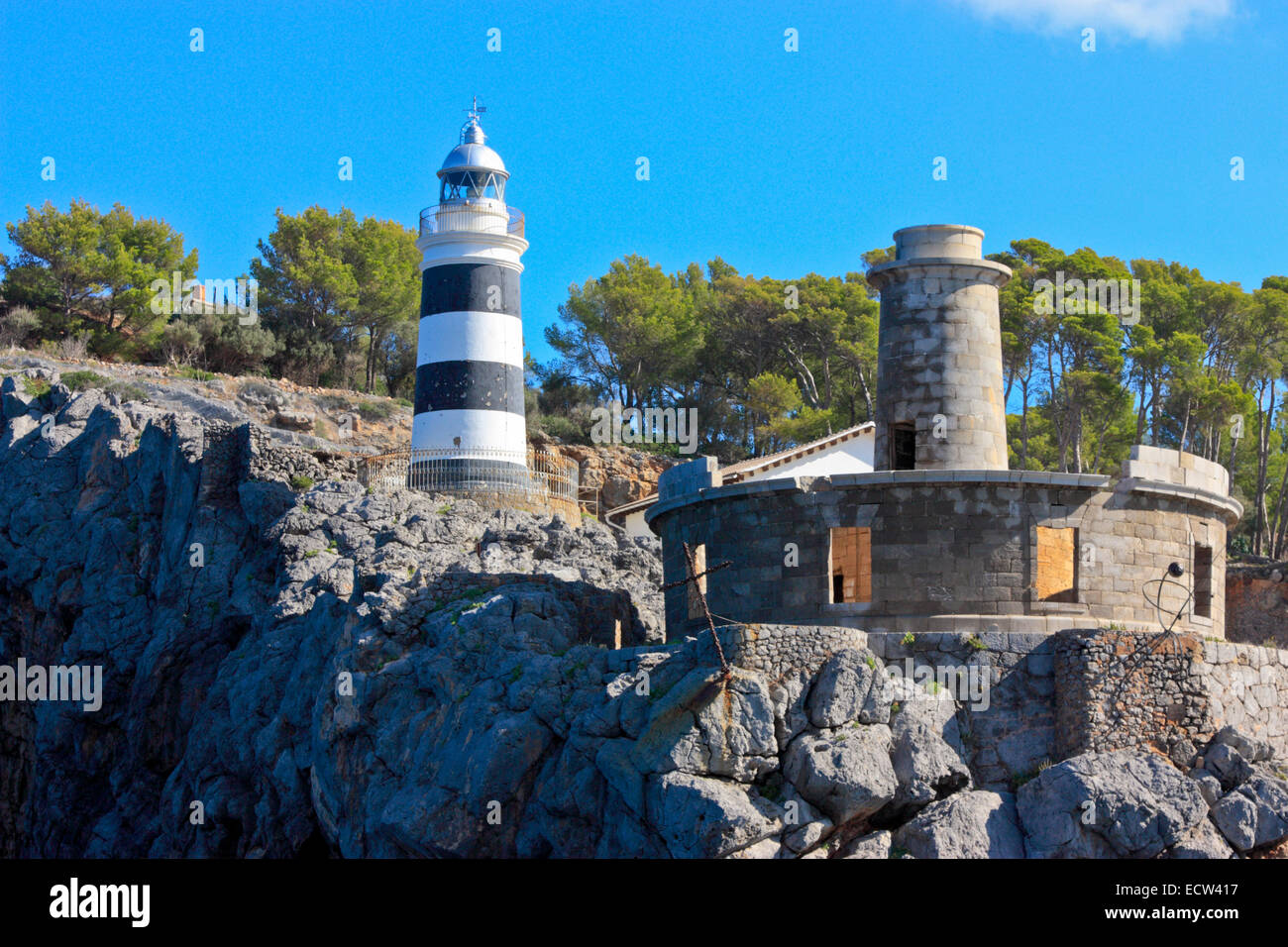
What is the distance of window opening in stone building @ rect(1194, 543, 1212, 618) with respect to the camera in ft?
83.0

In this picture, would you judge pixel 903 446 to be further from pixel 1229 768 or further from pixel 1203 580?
pixel 1229 768

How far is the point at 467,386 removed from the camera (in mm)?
40250

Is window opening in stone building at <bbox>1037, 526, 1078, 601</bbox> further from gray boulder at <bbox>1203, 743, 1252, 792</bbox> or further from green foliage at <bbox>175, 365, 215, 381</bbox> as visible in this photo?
green foliage at <bbox>175, 365, 215, 381</bbox>

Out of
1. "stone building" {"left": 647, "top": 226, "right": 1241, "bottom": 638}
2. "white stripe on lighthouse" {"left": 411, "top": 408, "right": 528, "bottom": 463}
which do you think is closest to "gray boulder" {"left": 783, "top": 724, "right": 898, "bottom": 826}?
"stone building" {"left": 647, "top": 226, "right": 1241, "bottom": 638}

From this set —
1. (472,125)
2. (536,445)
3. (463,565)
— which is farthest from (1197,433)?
(463,565)

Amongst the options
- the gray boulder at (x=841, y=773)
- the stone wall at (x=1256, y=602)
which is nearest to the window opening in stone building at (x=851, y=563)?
the gray boulder at (x=841, y=773)

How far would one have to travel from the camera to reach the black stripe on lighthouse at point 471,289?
4059 cm

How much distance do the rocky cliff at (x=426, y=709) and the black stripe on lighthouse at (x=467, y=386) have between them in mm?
5051

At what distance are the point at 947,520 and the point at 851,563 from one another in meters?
2.63

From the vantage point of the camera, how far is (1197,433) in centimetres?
5341

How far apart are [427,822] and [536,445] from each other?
29.5m

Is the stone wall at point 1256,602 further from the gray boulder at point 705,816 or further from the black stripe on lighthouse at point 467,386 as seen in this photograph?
the gray boulder at point 705,816
